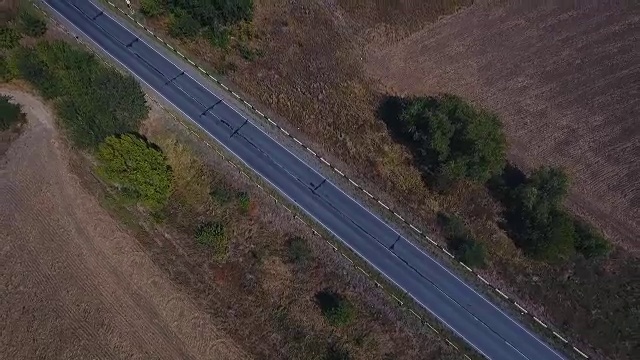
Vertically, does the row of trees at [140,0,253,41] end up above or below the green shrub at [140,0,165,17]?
above

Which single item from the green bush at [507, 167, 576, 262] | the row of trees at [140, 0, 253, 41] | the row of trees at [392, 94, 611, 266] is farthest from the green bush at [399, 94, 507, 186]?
the row of trees at [140, 0, 253, 41]

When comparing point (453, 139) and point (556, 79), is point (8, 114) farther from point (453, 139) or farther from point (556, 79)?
point (556, 79)

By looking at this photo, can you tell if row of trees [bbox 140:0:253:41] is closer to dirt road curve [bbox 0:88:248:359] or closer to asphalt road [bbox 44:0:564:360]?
asphalt road [bbox 44:0:564:360]

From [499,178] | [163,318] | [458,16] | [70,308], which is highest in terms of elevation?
[458,16]

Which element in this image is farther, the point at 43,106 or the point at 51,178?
the point at 43,106

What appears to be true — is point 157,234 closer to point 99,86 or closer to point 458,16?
point 99,86

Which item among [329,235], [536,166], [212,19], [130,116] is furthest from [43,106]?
[536,166]

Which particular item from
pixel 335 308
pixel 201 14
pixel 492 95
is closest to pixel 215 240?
pixel 335 308
